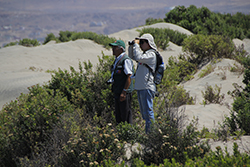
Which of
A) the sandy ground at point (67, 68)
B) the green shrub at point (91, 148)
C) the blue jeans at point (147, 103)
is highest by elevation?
the blue jeans at point (147, 103)

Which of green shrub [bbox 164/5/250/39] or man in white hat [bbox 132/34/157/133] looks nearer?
man in white hat [bbox 132/34/157/133]

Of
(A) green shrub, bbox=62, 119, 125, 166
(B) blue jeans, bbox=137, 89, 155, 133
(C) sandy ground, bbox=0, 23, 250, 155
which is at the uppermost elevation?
(B) blue jeans, bbox=137, 89, 155, 133

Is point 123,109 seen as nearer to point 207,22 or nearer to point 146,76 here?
point 146,76

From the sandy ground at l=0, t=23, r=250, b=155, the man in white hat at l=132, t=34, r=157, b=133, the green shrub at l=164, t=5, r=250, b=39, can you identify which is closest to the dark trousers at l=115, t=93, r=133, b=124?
the man in white hat at l=132, t=34, r=157, b=133

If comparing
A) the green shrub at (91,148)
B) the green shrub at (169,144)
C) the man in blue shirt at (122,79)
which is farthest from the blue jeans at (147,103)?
the green shrub at (91,148)

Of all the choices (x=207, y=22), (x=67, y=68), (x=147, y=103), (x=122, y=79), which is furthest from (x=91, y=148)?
(x=207, y=22)

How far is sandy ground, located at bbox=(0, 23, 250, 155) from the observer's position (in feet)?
17.4

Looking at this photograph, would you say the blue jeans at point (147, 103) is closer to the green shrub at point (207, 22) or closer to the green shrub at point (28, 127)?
the green shrub at point (28, 127)

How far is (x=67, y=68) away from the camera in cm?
1100

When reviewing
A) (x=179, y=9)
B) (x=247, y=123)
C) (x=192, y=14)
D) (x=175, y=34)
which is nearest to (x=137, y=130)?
(x=247, y=123)

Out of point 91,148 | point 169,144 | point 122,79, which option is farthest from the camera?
point 122,79

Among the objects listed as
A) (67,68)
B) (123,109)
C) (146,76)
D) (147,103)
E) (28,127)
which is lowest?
(67,68)

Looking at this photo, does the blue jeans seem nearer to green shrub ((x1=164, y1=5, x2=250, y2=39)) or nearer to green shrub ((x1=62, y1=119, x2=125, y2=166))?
green shrub ((x1=62, y1=119, x2=125, y2=166))

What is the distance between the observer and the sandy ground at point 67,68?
17.4 ft
